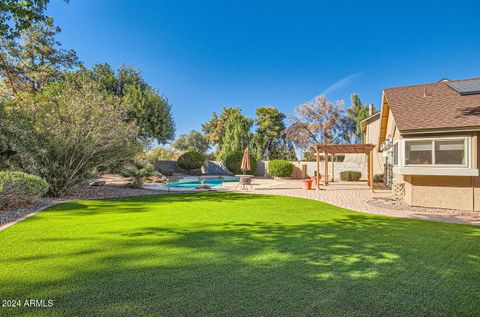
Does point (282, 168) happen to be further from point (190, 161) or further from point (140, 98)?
point (140, 98)

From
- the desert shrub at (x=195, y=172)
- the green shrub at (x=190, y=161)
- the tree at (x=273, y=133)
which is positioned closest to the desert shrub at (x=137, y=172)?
the green shrub at (x=190, y=161)

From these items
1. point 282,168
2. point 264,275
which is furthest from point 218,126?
point 264,275

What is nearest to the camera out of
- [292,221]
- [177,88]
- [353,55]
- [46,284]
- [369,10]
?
[46,284]

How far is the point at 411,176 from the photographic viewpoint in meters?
10.6

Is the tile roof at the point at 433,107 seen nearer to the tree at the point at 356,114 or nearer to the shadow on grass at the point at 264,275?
the shadow on grass at the point at 264,275

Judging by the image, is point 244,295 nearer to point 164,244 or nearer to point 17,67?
point 164,244

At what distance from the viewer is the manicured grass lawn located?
3.16 m

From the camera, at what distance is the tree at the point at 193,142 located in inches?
2309

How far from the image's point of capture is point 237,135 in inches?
1230

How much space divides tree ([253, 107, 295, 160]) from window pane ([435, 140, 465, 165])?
2941 cm

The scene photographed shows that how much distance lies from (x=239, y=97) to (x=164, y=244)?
1392 inches

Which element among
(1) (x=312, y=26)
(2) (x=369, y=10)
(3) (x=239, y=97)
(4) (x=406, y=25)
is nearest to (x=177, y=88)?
(3) (x=239, y=97)

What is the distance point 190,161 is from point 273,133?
14943 millimetres

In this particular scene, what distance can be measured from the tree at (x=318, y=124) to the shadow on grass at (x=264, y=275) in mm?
34106
